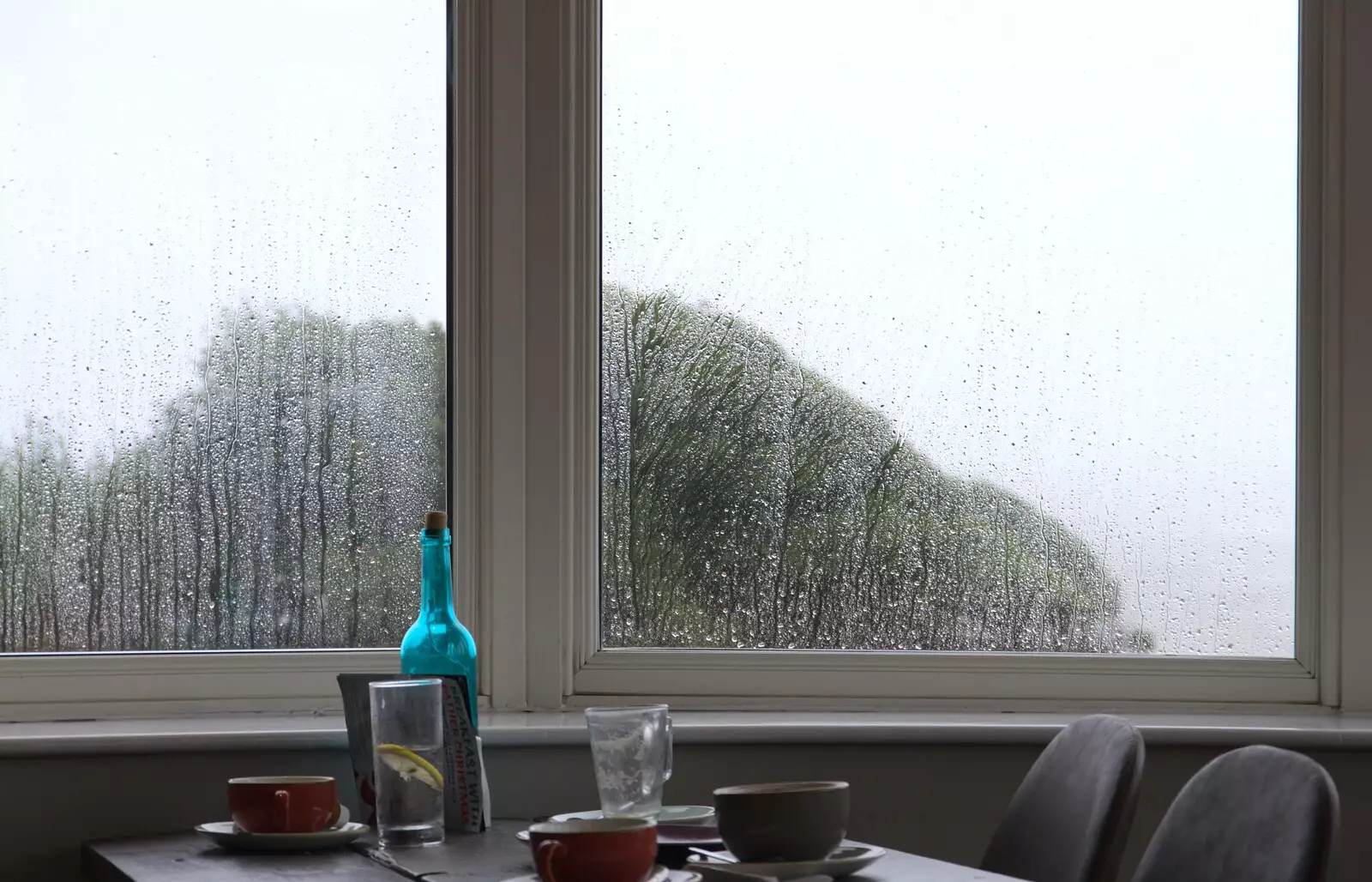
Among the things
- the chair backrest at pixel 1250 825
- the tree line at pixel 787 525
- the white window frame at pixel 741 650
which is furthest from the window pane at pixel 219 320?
the chair backrest at pixel 1250 825

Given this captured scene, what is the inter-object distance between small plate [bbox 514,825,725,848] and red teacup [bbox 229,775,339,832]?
0.24m

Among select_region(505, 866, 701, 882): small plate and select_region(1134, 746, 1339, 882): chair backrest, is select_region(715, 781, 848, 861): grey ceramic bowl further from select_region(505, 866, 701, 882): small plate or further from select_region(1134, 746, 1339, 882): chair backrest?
select_region(1134, 746, 1339, 882): chair backrest

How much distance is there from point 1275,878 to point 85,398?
1.75 meters

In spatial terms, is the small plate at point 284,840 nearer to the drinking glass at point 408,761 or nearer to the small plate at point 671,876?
the drinking glass at point 408,761

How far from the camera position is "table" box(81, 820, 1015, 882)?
137 centimetres

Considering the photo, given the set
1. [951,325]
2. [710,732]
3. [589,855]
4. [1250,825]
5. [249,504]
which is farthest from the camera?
[951,325]

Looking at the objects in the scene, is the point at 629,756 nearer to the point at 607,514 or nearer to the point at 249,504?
the point at 607,514

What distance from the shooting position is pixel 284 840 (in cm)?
155

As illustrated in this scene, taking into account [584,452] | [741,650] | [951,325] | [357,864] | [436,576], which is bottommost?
[357,864]

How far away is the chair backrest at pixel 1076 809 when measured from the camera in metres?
1.55

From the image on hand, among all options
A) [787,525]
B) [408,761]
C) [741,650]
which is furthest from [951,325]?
[408,761]

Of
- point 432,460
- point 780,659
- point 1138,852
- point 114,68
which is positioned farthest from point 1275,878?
point 114,68

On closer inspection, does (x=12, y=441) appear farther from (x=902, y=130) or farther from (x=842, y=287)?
(x=902, y=130)

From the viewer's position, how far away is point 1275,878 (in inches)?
51.9
